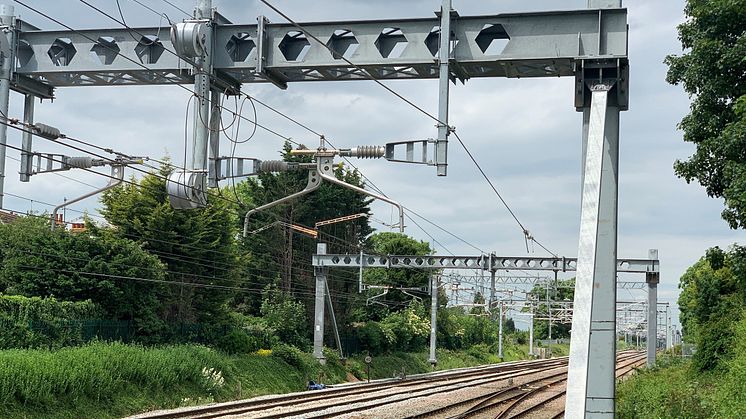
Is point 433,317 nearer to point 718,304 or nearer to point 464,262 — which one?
point 464,262

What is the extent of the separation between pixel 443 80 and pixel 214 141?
14.3 feet

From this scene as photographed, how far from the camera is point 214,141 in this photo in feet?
52.3

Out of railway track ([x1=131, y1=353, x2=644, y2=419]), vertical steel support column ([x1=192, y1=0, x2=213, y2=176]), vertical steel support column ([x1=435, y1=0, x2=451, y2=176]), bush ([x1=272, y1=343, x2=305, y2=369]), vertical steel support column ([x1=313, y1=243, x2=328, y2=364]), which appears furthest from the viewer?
vertical steel support column ([x1=313, y1=243, x2=328, y2=364])

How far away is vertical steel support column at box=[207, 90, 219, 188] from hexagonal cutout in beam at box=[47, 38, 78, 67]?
108 inches

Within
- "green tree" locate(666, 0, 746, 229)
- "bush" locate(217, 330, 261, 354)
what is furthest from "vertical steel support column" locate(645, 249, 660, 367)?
"green tree" locate(666, 0, 746, 229)

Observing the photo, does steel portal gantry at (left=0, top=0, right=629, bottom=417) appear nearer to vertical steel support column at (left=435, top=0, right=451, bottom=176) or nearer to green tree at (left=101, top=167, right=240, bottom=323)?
vertical steel support column at (left=435, top=0, right=451, bottom=176)

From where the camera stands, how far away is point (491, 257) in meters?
47.0

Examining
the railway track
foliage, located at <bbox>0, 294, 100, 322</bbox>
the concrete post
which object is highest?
the concrete post

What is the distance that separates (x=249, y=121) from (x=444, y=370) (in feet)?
169

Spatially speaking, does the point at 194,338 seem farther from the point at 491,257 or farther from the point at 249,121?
the point at 249,121

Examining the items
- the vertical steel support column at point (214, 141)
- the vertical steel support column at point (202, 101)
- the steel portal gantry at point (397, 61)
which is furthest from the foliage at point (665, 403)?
the vertical steel support column at point (202, 101)

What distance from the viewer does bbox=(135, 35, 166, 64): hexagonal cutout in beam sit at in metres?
15.8

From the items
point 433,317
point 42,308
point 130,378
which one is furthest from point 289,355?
point 433,317

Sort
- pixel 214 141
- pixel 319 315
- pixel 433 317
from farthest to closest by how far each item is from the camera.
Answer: pixel 433 317
pixel 319 315
pixel 214 141
